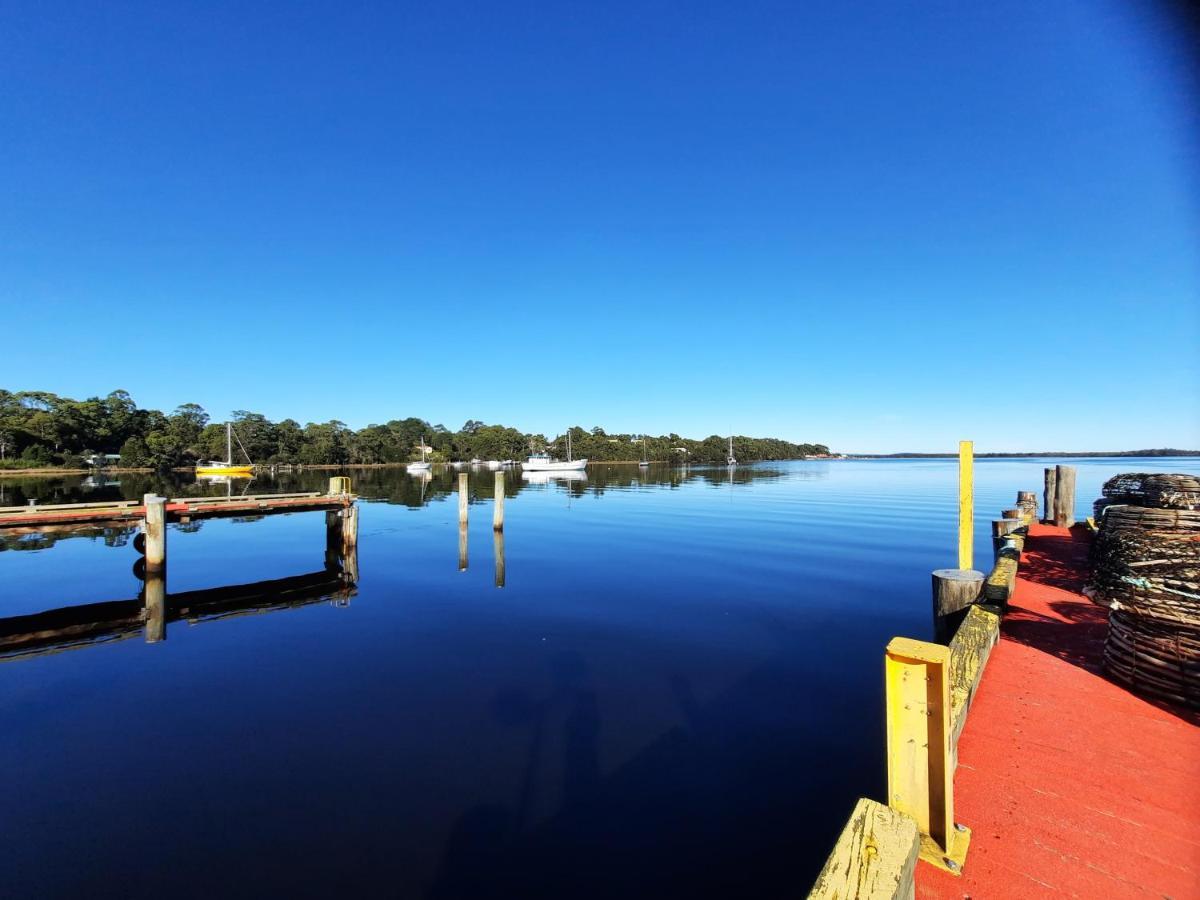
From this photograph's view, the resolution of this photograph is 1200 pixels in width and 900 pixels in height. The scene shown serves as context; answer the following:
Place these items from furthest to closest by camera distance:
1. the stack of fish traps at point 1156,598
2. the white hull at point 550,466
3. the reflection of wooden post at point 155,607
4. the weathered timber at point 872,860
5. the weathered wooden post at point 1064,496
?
the white hull at point 550,466, the weathered wooden post at point 1064,496, the reflection of wooden post at point 155,607, the stack of fish traps at point 1156,598, the weathered timber at point 872,860

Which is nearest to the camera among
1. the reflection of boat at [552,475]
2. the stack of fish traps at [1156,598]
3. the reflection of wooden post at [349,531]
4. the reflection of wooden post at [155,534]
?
the stack of fish traps at [1156,598]

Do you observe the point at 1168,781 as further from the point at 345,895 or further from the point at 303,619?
the point at 303,619

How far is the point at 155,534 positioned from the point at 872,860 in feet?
60.9

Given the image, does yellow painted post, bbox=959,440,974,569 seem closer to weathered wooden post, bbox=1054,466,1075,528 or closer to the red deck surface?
the red deck surface

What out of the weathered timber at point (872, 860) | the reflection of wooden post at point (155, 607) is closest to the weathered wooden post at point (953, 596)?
the weathered timber at point (872, 860)

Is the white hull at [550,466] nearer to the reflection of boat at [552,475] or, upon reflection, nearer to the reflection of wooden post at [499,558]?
the reflection of boat at [552,475]

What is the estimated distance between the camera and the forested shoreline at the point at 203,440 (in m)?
87.9

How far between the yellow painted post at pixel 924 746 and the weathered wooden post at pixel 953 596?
5644mm

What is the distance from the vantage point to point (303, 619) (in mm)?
13305

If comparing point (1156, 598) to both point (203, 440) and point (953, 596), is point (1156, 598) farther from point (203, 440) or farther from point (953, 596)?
point (203, 440)

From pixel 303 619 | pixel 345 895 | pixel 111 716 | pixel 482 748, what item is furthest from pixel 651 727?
pixel 303 619

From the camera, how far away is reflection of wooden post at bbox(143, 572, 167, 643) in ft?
40.6

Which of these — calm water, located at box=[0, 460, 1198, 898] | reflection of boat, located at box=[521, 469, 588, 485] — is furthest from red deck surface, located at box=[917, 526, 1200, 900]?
reflection of boat, located at box=[521, 469, 588, 485]

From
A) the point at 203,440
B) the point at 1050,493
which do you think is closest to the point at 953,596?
the point at 1050,493
